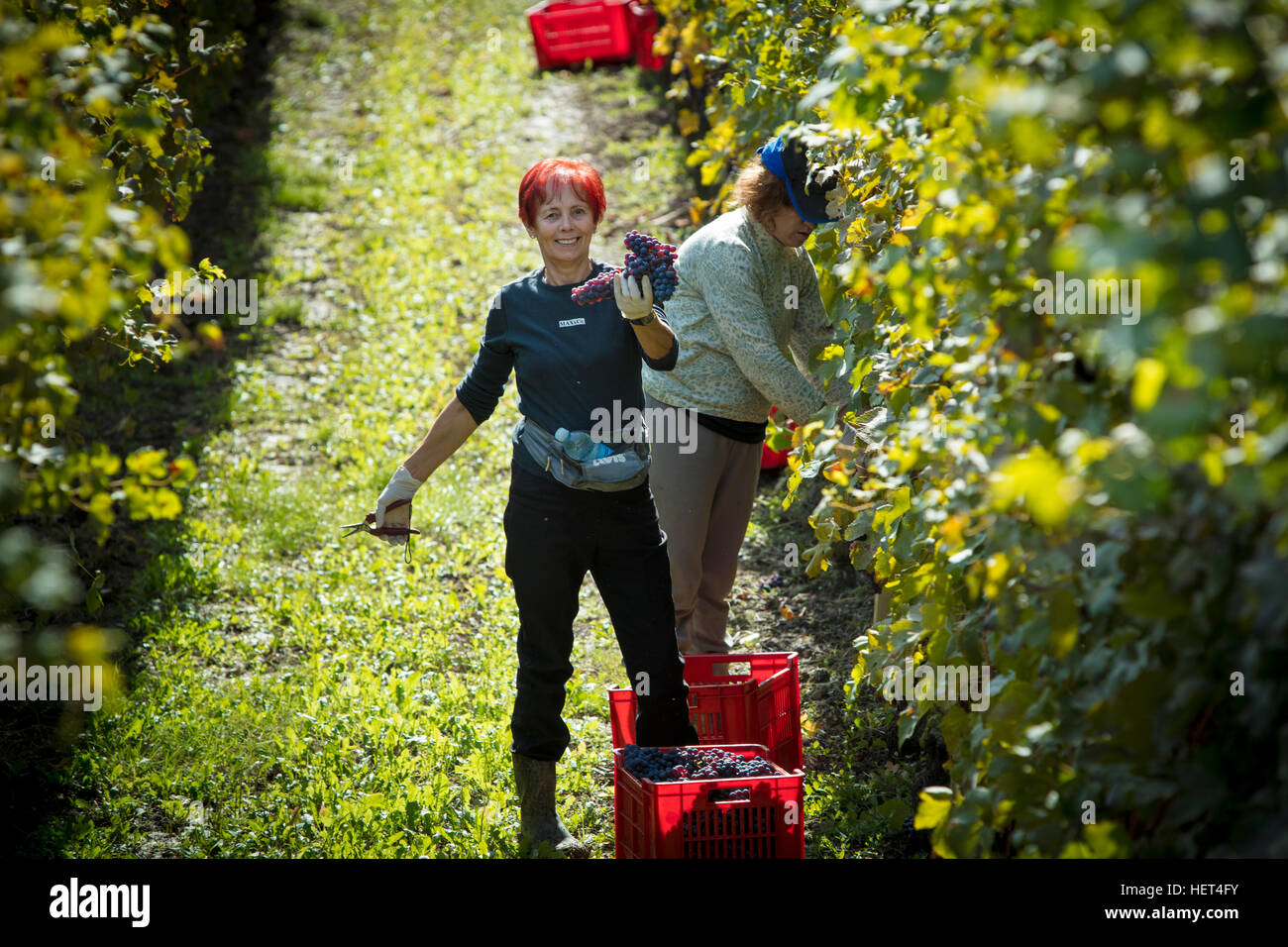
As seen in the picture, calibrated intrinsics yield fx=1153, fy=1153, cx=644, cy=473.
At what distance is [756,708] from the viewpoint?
3.67 metres

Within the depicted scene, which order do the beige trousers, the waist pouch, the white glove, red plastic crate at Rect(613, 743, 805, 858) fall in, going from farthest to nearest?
the beige trousers
the white glove
the waist pouch
red plastic crate at Rect(613, 743, 805, 858)

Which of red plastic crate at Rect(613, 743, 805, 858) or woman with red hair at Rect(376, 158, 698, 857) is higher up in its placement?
woman with red hair at Rect(376, 158, 698, 857)

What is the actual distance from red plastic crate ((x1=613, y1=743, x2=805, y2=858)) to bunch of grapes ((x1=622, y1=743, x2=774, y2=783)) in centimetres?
5

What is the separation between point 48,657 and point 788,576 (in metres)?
4.13

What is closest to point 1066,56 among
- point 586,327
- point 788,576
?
point 586,327
